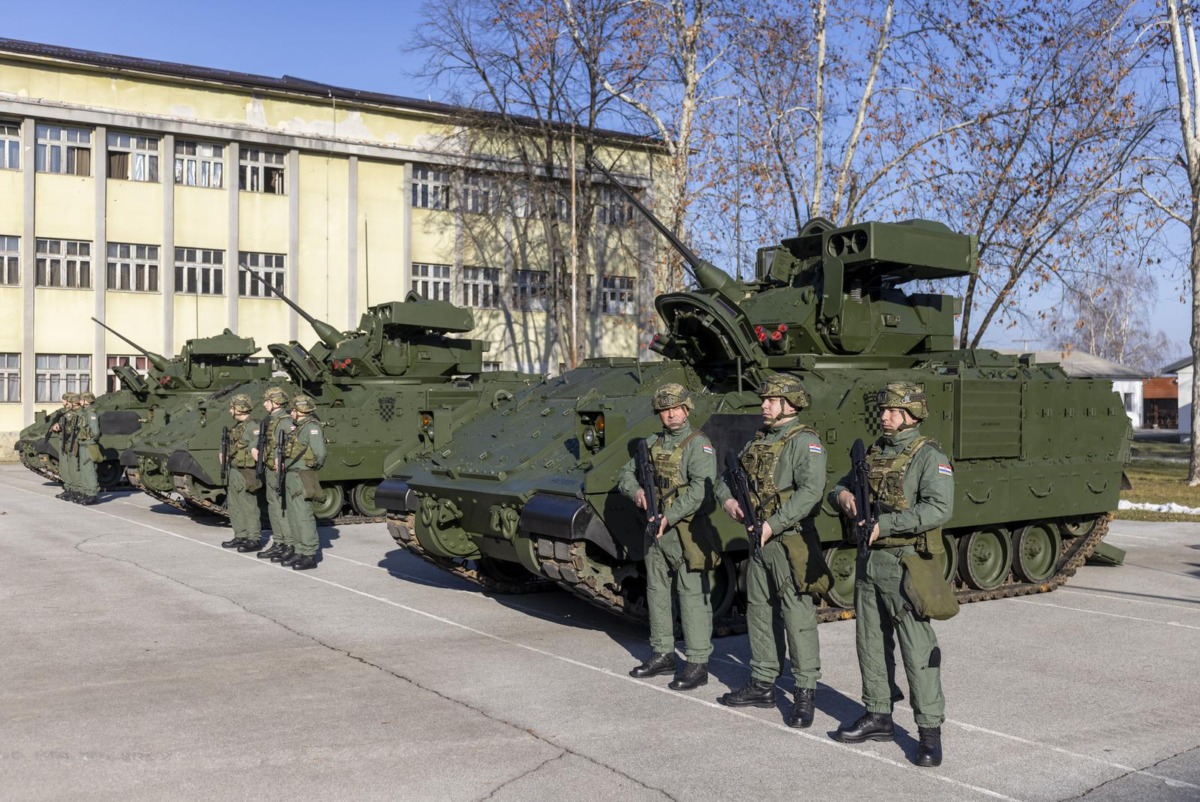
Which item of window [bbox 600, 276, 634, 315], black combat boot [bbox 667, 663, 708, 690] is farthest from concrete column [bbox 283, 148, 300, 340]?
black combat boot [bbox 667, 663, 708, 690]

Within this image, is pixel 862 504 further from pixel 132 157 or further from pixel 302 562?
pixel 132 157

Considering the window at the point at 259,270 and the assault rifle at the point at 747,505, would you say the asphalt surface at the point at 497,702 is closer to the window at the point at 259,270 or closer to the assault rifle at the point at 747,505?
the assault rifle at the point at 747,505

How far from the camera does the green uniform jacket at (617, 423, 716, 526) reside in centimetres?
736

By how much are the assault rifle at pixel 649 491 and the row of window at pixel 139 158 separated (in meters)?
27.9

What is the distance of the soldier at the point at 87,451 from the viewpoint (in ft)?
63.3

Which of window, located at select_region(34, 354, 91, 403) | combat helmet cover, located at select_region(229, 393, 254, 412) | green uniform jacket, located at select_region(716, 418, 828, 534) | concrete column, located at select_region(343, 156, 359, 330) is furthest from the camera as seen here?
concrete column, located at select_region(343, 156, 359, 330)

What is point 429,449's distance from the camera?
11.6 m

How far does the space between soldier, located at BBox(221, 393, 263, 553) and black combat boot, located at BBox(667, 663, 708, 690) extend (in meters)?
7.46

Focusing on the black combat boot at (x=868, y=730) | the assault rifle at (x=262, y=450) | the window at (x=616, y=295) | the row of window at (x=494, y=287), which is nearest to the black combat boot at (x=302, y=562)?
the assault rifle at (x=262, y=450)

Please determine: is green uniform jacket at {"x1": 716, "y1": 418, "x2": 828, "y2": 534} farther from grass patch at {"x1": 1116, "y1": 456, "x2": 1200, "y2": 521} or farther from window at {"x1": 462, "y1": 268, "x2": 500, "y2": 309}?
window at {"x1": 462, "y1": 268, "x2": 500, "y2": 309}

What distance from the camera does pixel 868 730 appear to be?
6.29 meters

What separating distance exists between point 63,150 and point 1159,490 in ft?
89.0

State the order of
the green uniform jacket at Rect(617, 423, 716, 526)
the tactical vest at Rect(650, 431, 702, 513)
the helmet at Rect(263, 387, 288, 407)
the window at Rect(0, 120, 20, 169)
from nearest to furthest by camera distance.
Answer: the green uniform jacket at Rect(617, 423, 716, 526)
the tactical vest at Rect(650, 431, 702, 513)
the helmet at Rect(263, 387, 288, 407)
the window at Rect(0, 120, 20, 169)

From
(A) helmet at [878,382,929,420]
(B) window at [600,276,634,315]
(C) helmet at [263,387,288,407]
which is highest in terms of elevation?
(B) window at [600,276,634,315]
